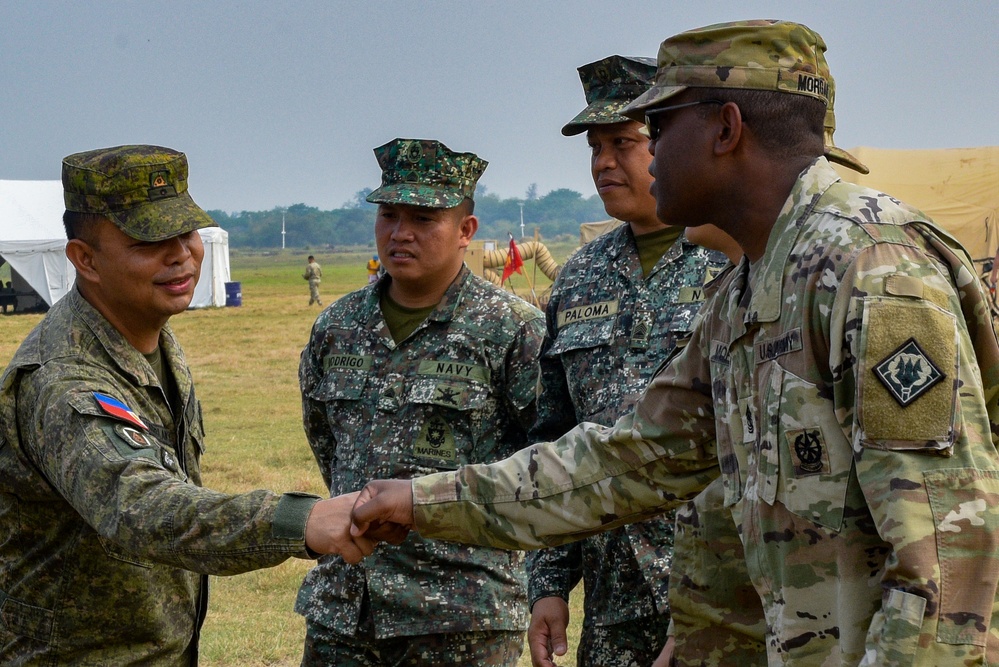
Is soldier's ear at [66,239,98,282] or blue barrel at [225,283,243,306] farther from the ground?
soldier's ear at [66,239,98,282]

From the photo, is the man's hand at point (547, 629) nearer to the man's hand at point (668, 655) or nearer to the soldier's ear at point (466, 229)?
the man's hand at point (668, 655)

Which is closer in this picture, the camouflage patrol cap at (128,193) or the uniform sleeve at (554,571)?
the camouflage patrol cap at (128,193)

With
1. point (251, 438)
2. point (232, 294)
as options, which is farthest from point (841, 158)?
point (232, 294)

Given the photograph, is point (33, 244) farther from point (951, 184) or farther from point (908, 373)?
point (908, 373)

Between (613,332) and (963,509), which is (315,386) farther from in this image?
(963,509)

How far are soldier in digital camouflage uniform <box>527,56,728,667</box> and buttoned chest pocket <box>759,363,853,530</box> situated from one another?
136 cm

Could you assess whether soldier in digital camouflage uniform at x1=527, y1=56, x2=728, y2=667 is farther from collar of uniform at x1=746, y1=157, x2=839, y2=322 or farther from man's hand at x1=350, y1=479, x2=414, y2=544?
collar of uniform at x1=746, y1=157, x2=839, y2=322

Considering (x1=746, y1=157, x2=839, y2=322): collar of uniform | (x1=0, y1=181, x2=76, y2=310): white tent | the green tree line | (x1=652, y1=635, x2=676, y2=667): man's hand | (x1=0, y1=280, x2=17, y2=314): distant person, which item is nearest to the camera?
(x1=746, y1=157, x2=839, y2=322): collar of uniform

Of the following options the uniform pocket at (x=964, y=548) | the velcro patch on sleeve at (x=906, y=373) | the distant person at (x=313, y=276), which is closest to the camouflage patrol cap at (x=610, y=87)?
the velcro patch on sleeve at (x=906, y=373)

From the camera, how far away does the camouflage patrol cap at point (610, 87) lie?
3.85 metres

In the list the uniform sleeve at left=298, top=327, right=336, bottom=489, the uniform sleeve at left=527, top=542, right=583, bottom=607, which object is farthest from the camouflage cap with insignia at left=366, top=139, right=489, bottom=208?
the uniform sleeve at left=527, top=542, right=583, bottom=607

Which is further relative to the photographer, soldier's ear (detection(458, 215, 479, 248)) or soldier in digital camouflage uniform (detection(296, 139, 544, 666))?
soldier's ear (detection(458, 215, 479, 248))

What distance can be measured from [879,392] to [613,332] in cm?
189

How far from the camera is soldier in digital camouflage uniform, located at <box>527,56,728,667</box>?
3529 millimetres
